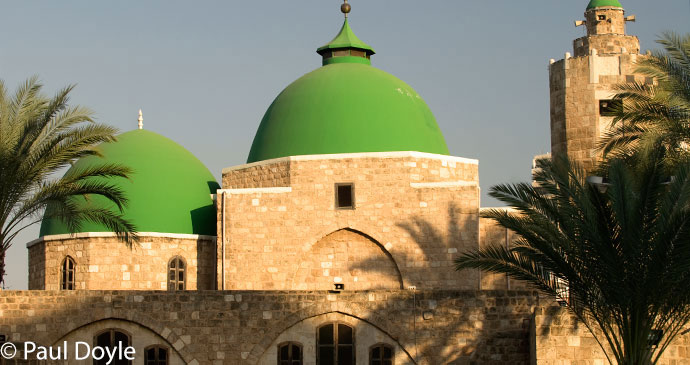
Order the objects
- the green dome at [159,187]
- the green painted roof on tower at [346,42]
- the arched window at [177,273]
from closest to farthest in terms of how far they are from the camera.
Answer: the arched window at [177,273] < the green dome at [159,187] < the green painted roof on tower at [346,42]

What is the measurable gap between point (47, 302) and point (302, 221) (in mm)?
5720

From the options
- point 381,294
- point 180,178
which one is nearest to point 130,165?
point 180,178

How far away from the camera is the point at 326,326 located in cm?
1981

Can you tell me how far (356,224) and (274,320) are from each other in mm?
4374

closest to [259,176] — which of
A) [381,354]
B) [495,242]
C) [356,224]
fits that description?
[356,224]

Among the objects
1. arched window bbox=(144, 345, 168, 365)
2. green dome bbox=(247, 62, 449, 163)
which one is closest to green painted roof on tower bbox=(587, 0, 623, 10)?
green dome bbox=(247, 62, 449, 163)

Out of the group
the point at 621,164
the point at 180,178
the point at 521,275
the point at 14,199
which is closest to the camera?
the point at 621,164

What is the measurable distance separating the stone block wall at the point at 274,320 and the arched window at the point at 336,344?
0.10 meters

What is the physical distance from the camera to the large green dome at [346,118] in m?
24.7

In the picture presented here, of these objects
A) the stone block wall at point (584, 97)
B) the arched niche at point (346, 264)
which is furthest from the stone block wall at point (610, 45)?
the arched niche at point (346, 264)

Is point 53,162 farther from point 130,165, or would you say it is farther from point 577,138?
point 577,138

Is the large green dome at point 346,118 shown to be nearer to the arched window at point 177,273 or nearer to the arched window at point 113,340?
the arched window at point 177,273

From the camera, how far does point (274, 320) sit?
19.7m

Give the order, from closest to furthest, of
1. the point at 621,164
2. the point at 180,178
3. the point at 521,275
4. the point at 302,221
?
the point at 621,164
the point at 521,275
the point at 302,221
the point at 180,178
